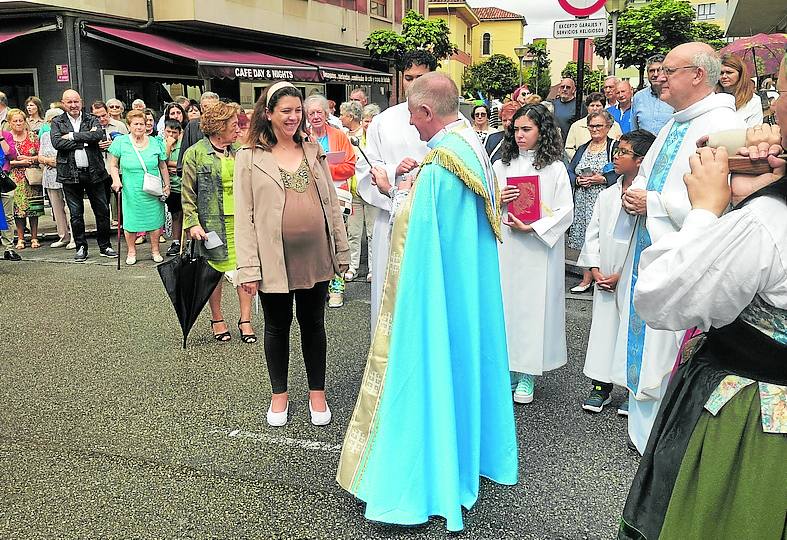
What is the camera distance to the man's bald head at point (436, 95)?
3.34 m

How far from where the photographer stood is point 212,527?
10.9 feet

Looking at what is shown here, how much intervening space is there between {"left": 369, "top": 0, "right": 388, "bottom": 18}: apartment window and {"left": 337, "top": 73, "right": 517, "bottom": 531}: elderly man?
28.8 metres

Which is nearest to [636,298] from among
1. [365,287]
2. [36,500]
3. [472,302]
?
[472,302]

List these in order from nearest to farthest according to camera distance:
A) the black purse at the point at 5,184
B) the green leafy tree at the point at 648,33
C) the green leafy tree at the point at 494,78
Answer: the black purse at the point at 5,184
the green leafy tree at the point at 648,33
the green leafy tree at the point at 494,78

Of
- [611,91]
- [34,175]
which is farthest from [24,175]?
[611,91]

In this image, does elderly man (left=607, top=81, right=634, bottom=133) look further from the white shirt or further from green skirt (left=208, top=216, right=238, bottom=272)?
the white shirt

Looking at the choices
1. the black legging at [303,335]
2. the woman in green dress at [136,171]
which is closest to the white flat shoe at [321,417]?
Result: the black legging at [303,335]

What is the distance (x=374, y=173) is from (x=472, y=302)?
142 centimetres

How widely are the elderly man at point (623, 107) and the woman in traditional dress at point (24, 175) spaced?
7.74 m

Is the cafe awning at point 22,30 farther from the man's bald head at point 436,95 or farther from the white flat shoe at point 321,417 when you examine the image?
the man's bald head at point 436,95

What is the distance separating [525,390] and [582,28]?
3.76 m

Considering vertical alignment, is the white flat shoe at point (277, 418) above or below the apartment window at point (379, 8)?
below

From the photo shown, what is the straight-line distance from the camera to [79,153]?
944 centimetres

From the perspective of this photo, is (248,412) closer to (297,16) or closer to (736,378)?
(736,378)
